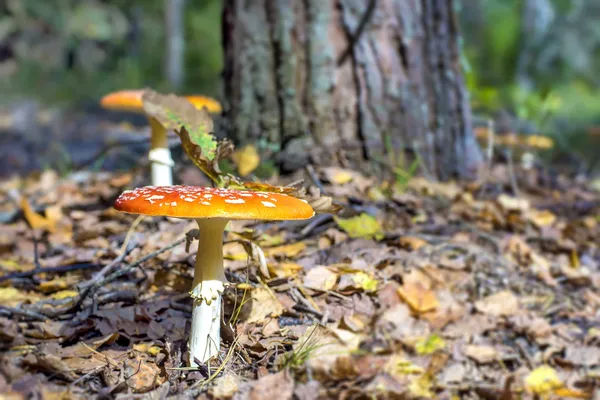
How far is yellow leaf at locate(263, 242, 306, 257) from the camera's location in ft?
9.55

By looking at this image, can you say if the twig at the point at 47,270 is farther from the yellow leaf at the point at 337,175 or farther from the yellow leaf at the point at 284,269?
the yellow leaf at the point at 337,175

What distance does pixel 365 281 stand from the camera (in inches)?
104

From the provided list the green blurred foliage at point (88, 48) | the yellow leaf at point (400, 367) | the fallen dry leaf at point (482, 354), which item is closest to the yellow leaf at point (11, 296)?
the yellow leaf at point (400, 367)

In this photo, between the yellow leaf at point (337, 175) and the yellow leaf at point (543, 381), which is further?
the yellow leaf at point (337, 175)

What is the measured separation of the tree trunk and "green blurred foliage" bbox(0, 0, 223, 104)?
11347 millimetres

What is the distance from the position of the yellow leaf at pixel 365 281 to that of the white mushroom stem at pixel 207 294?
0.78 m

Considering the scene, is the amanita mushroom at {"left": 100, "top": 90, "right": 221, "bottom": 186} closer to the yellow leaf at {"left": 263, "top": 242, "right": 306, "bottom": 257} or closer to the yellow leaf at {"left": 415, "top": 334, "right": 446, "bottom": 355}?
the yellow leaf at {"left": 263, "top": 242, "right": 306, "bottom": 257}

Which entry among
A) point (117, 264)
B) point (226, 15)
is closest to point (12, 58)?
point (226, 15)

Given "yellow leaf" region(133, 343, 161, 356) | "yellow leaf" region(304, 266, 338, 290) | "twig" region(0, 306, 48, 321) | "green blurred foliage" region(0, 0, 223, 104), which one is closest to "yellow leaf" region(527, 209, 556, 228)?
"yellow leaf" region(304, 266, 338, 290)

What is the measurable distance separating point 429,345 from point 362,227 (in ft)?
2.76

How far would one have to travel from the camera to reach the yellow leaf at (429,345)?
237 centimetres

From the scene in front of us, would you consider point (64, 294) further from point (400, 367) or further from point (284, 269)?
point (400, 367)

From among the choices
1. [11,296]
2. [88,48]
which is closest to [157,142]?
[11,296]

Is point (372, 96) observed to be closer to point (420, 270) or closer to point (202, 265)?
point (420, 270)
